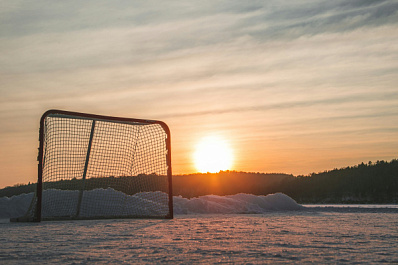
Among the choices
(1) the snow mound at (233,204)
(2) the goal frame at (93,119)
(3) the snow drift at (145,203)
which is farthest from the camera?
(1) the snow mound at (233,204)

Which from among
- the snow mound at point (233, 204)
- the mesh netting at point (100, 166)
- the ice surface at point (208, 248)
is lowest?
the ice surface at point (208, 248)

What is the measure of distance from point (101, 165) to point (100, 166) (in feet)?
0.13

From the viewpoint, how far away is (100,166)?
12281 millimetres

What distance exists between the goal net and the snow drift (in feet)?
0.10

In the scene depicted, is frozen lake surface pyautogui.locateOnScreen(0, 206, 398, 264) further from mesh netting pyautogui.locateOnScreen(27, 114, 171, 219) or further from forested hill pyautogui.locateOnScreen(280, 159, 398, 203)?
forested hill pyautogui.locateOnScreen(280, 159, 398, 203)

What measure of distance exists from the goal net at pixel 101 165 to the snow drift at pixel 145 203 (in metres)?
0.03

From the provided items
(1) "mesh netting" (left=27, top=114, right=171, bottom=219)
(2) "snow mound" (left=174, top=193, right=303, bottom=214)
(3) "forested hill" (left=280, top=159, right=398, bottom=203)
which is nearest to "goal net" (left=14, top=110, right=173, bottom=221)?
(1) "mesh netting" (left=27, top=114, right=171, bottom=219)

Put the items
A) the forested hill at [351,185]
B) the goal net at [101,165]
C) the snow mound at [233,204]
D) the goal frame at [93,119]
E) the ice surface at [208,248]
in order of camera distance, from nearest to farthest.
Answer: the ice surface at [208,248], the goal frame at [93,119], the goal net at [101,165], the snow mound at [233,204], the forested hill at [351,185]

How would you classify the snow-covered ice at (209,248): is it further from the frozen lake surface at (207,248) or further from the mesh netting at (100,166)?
the mesh netting at (100,166)

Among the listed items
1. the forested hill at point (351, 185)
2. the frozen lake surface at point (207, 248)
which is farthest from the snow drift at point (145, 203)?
the forested hill at point (351, 185)

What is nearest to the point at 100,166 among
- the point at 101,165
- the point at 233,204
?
the point at 101,165

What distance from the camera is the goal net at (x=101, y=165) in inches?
457

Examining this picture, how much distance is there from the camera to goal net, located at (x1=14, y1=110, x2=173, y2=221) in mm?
11609

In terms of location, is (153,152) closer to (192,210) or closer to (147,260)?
(192,210)
